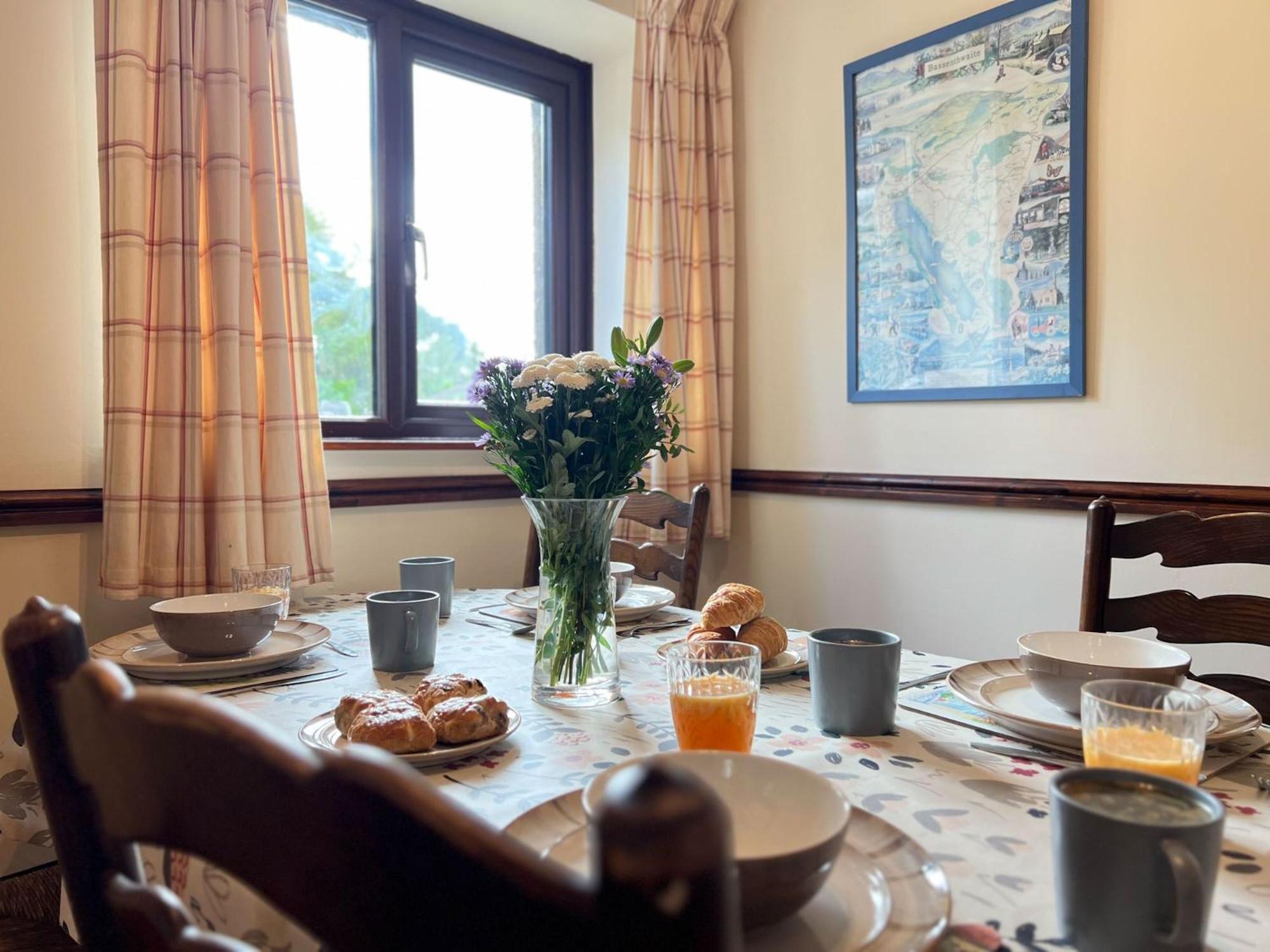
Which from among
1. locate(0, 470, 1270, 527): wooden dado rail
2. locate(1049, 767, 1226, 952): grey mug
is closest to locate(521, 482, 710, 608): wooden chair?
locate(0, 470, 1270, 527): wooden dado rail

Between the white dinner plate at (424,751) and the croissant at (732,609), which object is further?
the croissant at (732,609)

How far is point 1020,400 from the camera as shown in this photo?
207cm

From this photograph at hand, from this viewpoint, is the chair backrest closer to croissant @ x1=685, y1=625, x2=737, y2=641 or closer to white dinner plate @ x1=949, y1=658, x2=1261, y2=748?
white dinner plate @ x1=949, y1=658, x2=1261, y2=748

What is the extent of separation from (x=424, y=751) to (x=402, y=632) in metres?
0.34

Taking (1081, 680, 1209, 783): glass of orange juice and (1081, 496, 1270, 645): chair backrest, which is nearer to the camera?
(1081, 680, 1209, 783): glass of orange juice

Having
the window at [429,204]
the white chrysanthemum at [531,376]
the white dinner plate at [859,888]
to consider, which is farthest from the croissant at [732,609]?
the window at [429,204]

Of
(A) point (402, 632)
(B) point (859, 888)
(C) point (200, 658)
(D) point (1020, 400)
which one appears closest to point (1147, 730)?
(B) point (859, 888)

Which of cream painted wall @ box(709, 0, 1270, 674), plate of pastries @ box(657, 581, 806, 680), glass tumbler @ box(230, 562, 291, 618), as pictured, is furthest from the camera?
cream painted wall @ box(709, 0, 1270, 674)

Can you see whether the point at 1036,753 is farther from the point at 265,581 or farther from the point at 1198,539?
the point at 265,581

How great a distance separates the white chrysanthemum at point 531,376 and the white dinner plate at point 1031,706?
1.85 ft

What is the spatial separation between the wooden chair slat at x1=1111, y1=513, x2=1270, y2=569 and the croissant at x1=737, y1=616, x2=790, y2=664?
0.55 metres

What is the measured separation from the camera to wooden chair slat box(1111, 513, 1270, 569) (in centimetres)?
117

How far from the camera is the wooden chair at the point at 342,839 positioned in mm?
223

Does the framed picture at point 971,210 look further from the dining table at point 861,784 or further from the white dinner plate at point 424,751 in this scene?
the white dinner plate at point 424,751
